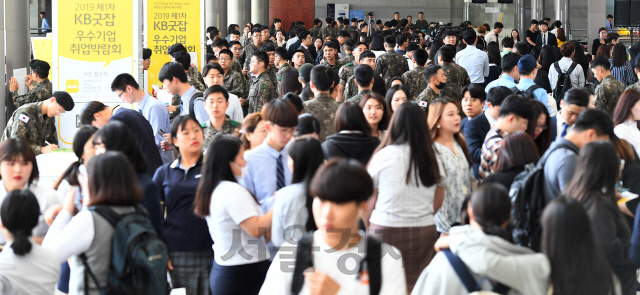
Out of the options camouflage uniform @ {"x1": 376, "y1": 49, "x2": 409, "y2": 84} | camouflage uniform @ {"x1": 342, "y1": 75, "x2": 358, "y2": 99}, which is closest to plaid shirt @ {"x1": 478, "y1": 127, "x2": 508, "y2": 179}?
camouflage uniform @ {"x1": 342, "y1": 75, "x2": 358, "y2": 99}

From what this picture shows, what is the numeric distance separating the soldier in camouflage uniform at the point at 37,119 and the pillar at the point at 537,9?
22.5 meters

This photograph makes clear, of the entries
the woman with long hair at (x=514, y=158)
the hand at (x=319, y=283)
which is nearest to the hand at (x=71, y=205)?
the hand at (x=319, y=283)

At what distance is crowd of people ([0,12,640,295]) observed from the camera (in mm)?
2561

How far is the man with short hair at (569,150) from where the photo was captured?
3787mm

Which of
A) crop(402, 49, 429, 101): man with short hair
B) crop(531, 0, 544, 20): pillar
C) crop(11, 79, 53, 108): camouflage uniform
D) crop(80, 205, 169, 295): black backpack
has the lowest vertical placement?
crop(80, 205, 169, 295): black backpack

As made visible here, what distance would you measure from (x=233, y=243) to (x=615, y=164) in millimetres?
1851

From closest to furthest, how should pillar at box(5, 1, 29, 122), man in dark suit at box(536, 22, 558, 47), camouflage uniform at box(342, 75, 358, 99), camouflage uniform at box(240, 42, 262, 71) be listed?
camouflage uniform at box(342, 75, 358, 99) → pillar at box(5, 1, 29, 122) → camouflage uniform at box(240, 42, 262, 71) → man in dark suit at box(536, 22, 558, 47)

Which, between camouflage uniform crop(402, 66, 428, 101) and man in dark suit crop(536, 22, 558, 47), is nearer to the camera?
camouflage uniform crop(402, 66, 428, 101)

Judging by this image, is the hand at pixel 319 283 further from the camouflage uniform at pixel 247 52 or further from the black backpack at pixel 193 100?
the camouflage uniform at pixel 247 52

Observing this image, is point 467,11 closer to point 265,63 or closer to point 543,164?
point 265,63

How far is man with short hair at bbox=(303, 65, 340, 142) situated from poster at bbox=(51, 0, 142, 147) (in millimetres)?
1808

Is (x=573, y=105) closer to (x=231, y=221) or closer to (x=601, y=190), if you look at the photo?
(x=601, y=190)

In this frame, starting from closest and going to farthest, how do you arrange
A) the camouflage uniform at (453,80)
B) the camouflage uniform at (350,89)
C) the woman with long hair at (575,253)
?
the woman with long hair at (575,253)
the camouflage uniform at (350,89)
the camouflage uniform at (453,80)

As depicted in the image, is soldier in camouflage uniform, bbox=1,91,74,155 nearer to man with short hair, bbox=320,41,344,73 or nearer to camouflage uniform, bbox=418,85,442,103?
camouflage uniform, bbox=418,85,442,103
